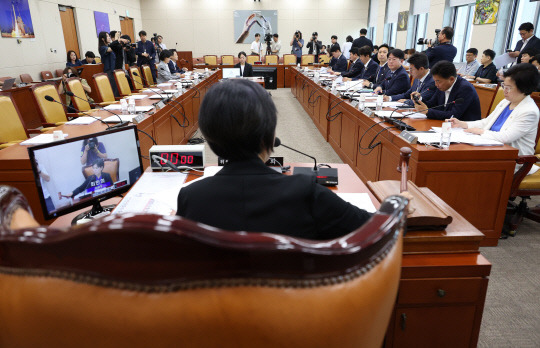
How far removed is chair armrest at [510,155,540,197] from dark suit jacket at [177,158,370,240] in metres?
2.03

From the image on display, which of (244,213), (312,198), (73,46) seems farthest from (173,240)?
(73,46)

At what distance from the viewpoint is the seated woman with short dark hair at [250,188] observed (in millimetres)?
779

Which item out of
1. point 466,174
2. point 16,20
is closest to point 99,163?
point 466,174

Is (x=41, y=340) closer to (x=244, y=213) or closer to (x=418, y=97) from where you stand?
(x=244, y=213)

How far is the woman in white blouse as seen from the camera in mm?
2426

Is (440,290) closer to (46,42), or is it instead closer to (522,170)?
(522,170)

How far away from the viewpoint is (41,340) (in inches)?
17.5

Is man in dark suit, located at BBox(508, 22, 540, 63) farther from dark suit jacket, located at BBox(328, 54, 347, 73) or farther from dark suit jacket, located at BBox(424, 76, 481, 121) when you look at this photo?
dark suit jacket, located at BBox(424, 76, 481, 121)

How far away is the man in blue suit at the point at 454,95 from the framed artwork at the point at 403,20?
8.78 m

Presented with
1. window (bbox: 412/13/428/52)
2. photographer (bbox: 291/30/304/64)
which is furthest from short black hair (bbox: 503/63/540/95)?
photographer (bbox: 291/30/304/64)

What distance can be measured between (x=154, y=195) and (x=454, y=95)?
2.57m

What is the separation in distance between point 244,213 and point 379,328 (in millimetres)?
363

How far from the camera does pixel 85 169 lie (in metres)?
1.40

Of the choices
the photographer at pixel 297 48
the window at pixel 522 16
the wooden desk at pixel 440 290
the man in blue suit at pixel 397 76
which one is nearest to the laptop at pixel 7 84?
the man in blue suit at pixel 397 76
